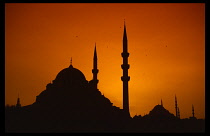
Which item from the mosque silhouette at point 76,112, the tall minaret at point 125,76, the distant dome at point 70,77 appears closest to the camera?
the mosque silhouette at point 76,112

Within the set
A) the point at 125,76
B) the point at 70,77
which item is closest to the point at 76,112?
the point at 70,77

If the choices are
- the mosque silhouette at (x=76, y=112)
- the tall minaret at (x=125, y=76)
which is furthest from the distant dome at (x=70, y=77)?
the tall minaret at (x=125, y=76)

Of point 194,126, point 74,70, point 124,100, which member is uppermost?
point 74,70

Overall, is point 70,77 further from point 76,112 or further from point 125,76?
point 125,76

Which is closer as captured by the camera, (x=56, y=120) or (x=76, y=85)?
(x=56, y=120)

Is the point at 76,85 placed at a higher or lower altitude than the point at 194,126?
higher

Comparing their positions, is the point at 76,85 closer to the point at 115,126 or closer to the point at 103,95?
the point at 103,95

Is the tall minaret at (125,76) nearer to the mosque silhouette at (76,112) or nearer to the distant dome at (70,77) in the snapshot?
the mosque silhouette at (76,112)

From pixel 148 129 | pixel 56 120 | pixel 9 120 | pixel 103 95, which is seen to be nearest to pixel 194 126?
pixel 148 129
